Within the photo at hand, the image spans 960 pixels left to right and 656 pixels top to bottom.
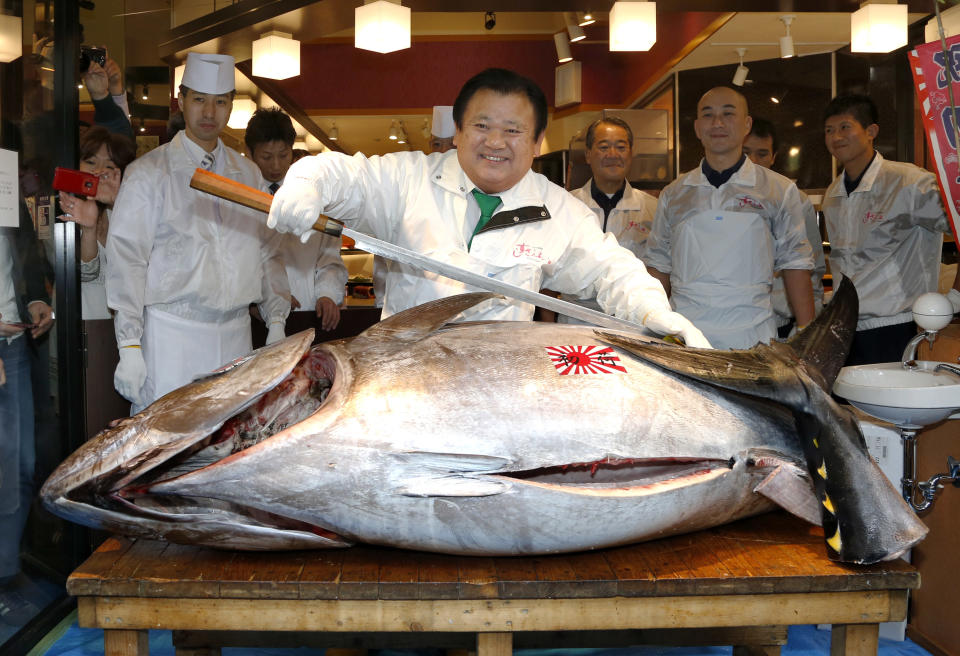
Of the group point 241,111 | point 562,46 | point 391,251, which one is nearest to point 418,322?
point 391,251

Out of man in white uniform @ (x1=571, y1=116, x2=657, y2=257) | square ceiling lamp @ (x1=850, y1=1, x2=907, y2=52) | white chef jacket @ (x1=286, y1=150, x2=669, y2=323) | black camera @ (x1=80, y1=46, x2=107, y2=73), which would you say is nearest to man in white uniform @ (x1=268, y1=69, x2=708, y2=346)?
white chef jacket @ (x1=286, y1=150, x2=669, y2=323)

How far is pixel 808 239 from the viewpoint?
488cm

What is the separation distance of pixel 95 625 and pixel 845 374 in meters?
2.45

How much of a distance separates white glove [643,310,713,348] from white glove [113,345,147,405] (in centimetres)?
197

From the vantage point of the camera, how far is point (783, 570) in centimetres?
195

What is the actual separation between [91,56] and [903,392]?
3862 millimetres

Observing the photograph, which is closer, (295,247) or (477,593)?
(477,593)

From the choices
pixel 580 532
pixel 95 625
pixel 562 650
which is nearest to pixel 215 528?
pixel 95 625

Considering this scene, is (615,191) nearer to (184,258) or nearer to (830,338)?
(184,258)

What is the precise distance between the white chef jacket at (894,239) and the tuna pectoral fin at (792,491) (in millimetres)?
2945

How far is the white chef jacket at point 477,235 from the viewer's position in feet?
9.27

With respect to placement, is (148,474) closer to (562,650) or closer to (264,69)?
(562,650)

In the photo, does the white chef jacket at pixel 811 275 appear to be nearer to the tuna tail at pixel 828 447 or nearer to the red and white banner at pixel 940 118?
the red and white banner at pixel 940 118

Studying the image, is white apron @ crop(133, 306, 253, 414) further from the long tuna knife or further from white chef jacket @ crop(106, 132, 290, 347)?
the long tuna knife
